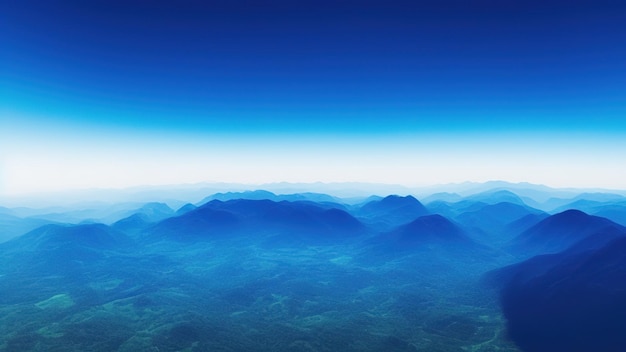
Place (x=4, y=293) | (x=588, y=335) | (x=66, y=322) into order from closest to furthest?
1. (x=588, y=335)
2. (x=66, y=322)
3. (x=4, y=293)

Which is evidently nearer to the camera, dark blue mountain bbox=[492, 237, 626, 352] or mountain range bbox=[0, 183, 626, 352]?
dark blue mountain bbox=[492, 237, 626, 352]

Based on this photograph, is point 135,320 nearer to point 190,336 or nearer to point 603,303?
point 190,336

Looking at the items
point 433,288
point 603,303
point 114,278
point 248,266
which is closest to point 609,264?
point 603,303

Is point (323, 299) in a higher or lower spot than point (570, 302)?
lower

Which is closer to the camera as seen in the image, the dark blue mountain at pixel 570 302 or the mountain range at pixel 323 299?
the dark blue mountain at pixel 570 302

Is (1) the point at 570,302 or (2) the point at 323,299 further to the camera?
(2) the point at 323,299

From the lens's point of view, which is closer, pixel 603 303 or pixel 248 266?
pixel 603 303

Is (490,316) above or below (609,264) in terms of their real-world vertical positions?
below

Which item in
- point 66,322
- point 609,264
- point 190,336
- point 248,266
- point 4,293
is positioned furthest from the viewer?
point 248,266
